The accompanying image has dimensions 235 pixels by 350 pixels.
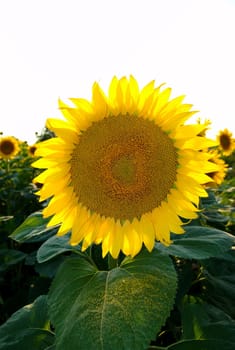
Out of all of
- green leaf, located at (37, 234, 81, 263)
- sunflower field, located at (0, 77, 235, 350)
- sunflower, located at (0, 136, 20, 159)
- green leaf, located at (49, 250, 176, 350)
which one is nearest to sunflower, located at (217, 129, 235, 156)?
sunflower, located at (0, 136, 20, 159)

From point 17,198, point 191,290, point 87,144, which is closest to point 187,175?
point 87,144

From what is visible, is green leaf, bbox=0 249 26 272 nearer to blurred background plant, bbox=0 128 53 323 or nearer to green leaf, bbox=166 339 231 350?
blurred background plant, bbox=0 128 53 323

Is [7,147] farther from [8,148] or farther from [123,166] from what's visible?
[123,166]

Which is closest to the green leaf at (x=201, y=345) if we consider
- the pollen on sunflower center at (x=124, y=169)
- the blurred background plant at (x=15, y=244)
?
the pollen on sunflower center at (x=124, y=169)

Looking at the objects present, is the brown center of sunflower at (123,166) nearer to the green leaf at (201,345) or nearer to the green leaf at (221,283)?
the green leaf at (201,345)

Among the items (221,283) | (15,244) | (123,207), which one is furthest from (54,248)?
(15,244)
